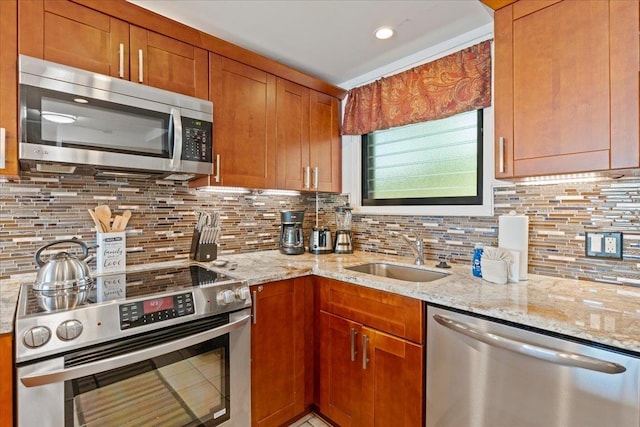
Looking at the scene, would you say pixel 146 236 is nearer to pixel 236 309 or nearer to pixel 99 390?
pixel 236 309

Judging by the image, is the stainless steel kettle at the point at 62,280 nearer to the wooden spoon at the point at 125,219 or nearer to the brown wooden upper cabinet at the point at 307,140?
A: the wooden spoon at the point at 125,219

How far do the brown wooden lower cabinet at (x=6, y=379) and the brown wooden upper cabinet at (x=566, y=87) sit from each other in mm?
1957

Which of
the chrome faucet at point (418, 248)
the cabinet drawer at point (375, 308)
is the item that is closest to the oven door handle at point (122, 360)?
the cabinet drawer at point (375, 308)

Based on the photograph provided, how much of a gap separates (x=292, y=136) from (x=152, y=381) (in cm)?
163

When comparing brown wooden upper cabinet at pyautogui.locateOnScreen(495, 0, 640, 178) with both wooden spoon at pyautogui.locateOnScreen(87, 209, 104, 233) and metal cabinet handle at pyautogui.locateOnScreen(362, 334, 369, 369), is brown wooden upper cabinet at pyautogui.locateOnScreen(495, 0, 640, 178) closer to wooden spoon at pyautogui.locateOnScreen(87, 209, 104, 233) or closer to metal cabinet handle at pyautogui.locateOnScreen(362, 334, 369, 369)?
metal cabinet handle at pyautogui.locateOnScreen(362, 334, 369, 369)

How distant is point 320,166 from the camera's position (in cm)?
246

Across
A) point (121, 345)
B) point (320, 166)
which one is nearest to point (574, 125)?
point (320, 166)

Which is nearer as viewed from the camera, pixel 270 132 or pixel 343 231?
pixel 270 132

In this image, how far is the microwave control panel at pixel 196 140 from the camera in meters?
1.68

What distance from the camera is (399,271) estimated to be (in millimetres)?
2062

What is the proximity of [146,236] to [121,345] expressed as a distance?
2.81 ft

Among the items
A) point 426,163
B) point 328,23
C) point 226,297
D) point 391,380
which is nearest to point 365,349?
point 391,380

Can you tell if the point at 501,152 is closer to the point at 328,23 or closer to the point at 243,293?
the point at 328,23

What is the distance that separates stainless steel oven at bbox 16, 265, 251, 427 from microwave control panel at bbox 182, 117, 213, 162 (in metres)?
0.63
